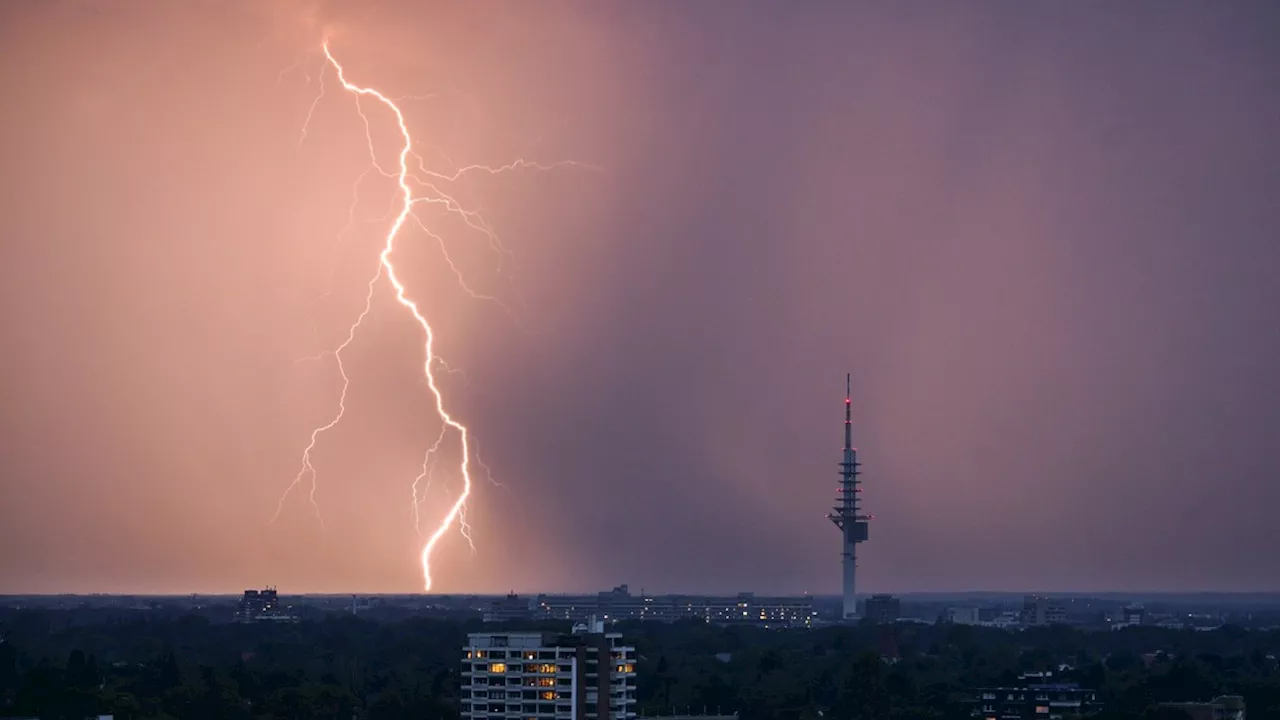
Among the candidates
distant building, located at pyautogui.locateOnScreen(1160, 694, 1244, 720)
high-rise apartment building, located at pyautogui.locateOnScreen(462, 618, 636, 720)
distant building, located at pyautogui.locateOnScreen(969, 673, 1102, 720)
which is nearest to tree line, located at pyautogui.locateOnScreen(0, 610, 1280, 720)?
distant building, located at pyautogui.locateOnScreen(969, 673, 1102, 720)

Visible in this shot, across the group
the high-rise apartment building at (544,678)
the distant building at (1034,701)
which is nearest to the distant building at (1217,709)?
the distant building at (1034,701)

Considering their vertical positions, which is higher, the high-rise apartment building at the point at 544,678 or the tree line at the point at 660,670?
the high-rise apartment building at the point at 544,678

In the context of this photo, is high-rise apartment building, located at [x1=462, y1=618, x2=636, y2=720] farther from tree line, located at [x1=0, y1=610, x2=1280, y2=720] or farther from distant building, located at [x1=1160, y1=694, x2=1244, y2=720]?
distant building, located at [x1=1160, y1=694, x2=1244, y2=720]

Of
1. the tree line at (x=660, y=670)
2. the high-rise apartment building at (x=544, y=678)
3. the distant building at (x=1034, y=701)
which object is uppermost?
the high-rise apartment building at (x=544, y=678)

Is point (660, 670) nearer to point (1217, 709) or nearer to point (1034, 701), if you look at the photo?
point (1034, 701)

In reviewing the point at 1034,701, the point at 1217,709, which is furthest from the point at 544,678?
the point at 1034,701

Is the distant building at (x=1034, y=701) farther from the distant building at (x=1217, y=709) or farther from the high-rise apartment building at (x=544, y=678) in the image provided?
the high-rise apartment building at (x=544, y=678)

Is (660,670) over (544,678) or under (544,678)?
under
